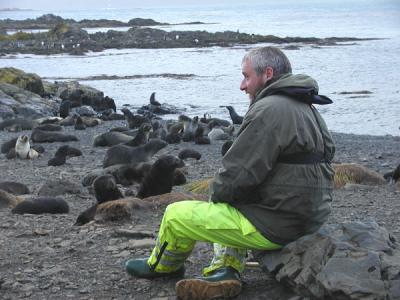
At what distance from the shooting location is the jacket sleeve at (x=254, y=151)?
3949 millimetres

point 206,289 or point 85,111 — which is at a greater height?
point 206,289

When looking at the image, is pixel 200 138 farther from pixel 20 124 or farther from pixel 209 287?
pixel 209 287

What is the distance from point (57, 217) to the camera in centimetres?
719

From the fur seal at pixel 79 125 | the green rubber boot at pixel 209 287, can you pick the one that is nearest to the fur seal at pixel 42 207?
the green rubber boot at pixel 209 287

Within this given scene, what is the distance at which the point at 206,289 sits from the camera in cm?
419

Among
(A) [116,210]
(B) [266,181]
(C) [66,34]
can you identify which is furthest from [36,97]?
(C) [66,34]

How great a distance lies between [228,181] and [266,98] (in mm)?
550

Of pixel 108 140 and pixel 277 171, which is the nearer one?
pixel 277 171

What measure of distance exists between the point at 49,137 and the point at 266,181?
1200 cm

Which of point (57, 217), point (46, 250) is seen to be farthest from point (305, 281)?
point (57, 217)

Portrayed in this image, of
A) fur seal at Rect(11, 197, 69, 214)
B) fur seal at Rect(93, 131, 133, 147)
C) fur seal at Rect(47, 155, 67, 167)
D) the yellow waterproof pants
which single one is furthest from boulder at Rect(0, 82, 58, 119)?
the yellow waterproof pants

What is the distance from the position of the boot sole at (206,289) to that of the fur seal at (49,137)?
11643 mm

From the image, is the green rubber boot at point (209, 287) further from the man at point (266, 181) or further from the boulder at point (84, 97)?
the boulder at point (84, 97)

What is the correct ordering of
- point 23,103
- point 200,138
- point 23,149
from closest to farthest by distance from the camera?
point 23,149 < point 200,138 < point 23,103
